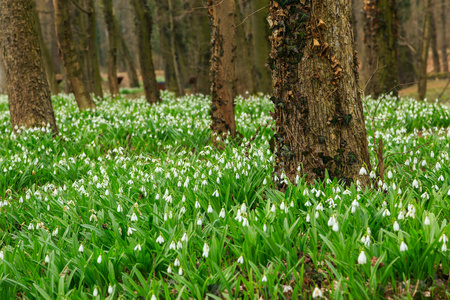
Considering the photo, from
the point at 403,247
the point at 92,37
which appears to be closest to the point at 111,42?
the point at 92,37

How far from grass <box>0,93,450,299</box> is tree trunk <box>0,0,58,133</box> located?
2.50 m

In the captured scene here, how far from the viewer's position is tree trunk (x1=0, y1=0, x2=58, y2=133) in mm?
7621

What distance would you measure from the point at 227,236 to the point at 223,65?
13.4ft

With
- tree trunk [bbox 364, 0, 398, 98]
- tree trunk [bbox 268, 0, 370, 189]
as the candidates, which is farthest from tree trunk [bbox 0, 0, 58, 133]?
tree trunk [bbox 364, 0, 398, 98]

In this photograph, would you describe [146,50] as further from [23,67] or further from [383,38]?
[383,38]

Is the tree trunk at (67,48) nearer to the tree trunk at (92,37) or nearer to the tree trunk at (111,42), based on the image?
the tree trunk at (92,37)

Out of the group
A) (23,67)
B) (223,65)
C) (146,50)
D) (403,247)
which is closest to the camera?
(403,247)

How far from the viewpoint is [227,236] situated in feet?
11.2

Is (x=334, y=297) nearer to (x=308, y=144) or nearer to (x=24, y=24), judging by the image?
(x=308, y=144)

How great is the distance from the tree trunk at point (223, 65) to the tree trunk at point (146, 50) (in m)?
6.21

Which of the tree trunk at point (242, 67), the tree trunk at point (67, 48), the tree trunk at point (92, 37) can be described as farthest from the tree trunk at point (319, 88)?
the tree trunk at point (92, 37)

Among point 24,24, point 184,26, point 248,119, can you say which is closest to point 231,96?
point 248,119

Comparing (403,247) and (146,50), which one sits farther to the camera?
(146,50)

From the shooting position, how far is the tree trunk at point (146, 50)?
41.6 ft
